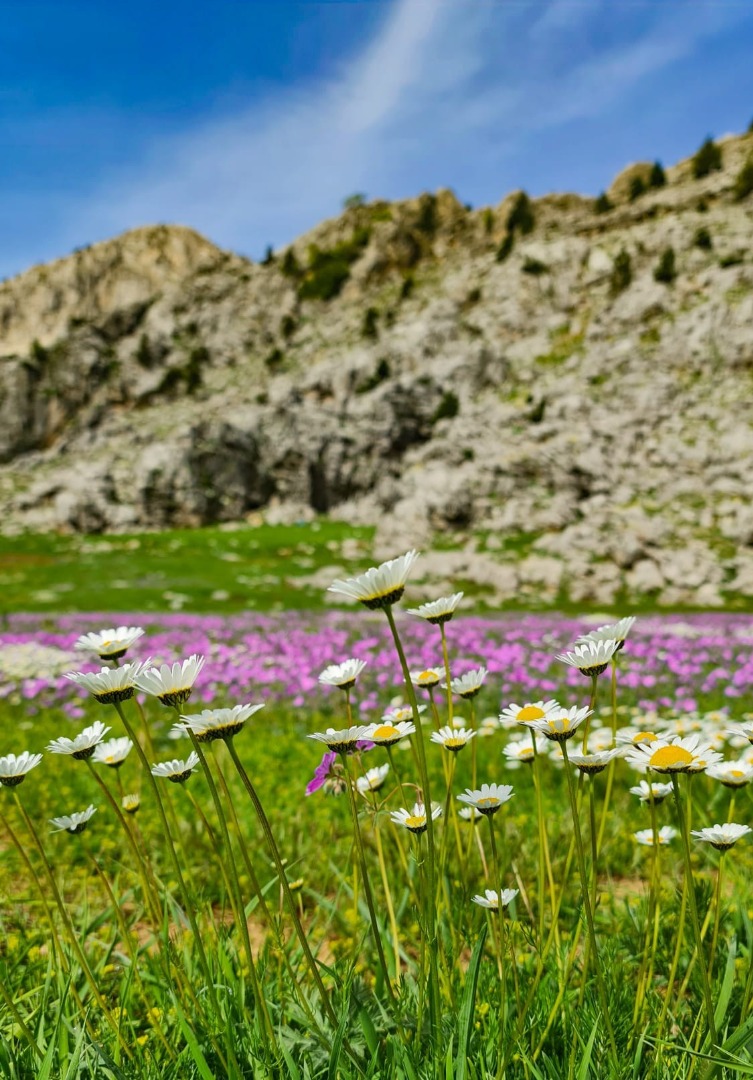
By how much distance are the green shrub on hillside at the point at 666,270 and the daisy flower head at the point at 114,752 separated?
6854cm

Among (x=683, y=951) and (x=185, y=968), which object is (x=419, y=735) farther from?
(x=683, y=951)

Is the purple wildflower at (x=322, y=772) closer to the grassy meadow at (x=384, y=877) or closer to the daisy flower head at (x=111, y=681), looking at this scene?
the grassy meadow at (x=384, y=877)

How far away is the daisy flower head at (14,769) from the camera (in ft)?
5.61

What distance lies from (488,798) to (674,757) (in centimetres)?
55

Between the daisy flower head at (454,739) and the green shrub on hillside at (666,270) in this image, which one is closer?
the daisy flower head at (454,739)

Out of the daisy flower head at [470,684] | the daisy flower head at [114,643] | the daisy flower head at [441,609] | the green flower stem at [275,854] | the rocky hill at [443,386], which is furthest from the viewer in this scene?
the rocky hill at [443,386]

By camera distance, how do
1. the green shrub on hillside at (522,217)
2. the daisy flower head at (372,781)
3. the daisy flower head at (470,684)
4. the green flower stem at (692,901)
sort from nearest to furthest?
the green flower stem at (692,901)
the daisy flower head at (470,684)
the daisy flower head at (372,781)
the green shrub on hillside at (522,217)

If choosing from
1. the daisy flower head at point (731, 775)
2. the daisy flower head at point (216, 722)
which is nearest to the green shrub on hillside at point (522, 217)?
the daisy flower head at point (731, 775)

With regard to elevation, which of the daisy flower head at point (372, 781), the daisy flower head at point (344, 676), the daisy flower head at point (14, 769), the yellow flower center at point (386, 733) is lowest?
the daisy flower head at point (372, 781)

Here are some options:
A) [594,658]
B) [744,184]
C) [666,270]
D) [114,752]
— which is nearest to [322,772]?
[114,752]

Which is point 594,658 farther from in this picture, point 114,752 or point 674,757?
point 114,752

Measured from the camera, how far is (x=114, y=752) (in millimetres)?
2361

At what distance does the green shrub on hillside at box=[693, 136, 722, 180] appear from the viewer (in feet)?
251

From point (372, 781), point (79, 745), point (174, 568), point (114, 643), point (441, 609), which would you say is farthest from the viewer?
point (174, 568)
